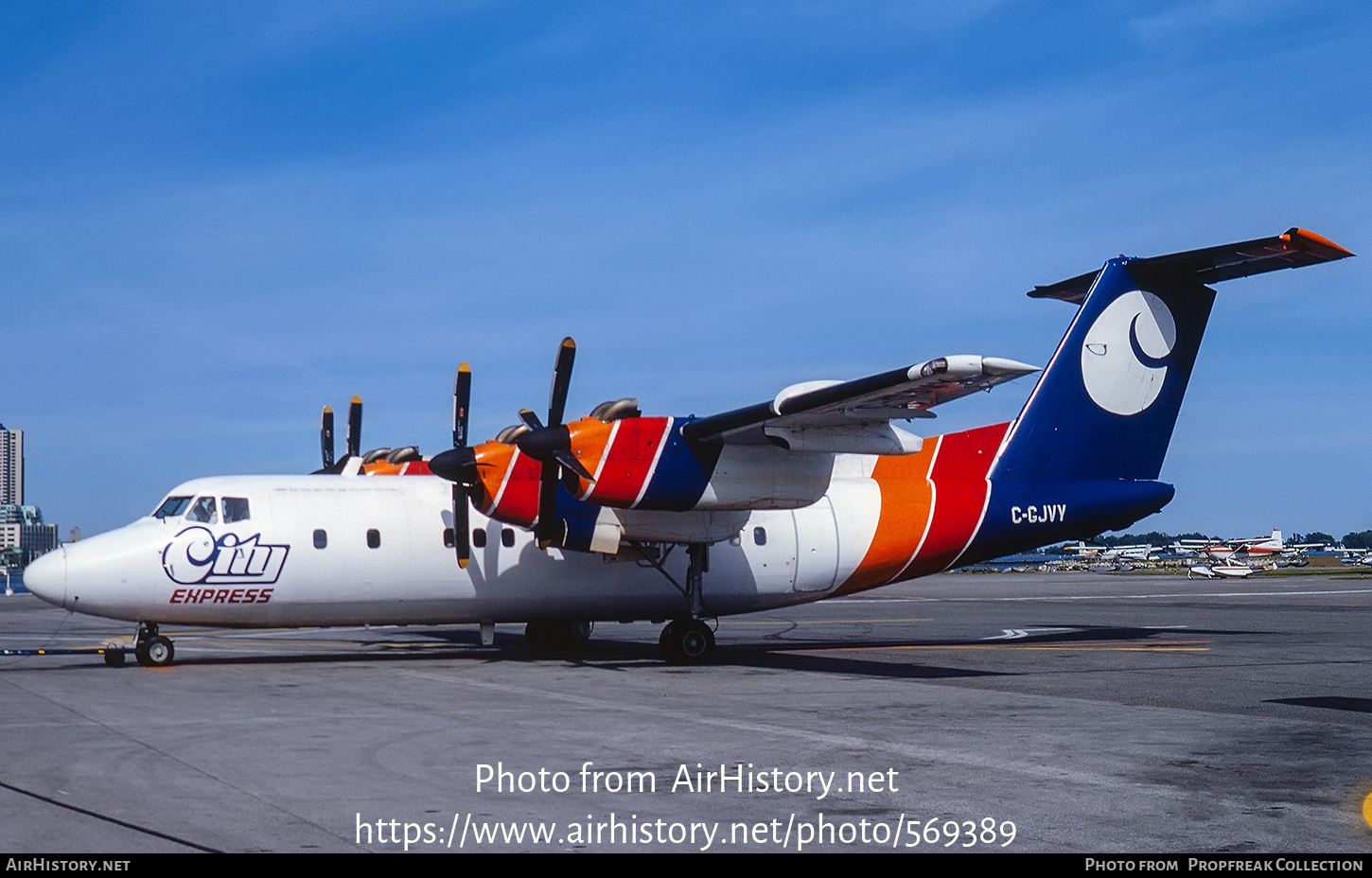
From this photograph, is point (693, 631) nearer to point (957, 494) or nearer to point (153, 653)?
point (957, 494)

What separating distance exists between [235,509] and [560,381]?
16.9 ft

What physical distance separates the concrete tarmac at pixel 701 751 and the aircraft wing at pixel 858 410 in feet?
10.4

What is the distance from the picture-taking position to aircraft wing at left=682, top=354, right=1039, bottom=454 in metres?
14.1

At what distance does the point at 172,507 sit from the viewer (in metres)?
18.1

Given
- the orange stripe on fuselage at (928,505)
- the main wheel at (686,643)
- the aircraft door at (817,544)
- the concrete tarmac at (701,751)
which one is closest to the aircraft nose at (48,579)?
the concrete tarmac at (701,751)

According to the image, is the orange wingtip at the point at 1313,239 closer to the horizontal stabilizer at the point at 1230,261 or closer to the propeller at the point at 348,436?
the horizontal stabilizer at the point at 1230,261

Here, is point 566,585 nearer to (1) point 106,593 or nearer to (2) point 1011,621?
(1) point 106,593

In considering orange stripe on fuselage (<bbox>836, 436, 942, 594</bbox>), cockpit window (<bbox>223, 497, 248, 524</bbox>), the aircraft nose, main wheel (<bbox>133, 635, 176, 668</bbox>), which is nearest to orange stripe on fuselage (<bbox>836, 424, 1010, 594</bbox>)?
orange stripe on fuselage (<bbox>836, 436, 942, 594</bbox>)

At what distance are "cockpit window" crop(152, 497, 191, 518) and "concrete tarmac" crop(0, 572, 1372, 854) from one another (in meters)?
2.23

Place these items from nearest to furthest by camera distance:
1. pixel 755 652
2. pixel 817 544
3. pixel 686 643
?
pixel 686 643 → pixel 817 544 → pixel 755 652

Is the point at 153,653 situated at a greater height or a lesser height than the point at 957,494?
lesser

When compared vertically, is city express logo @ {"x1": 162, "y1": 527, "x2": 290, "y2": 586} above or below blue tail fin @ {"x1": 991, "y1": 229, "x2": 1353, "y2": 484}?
below

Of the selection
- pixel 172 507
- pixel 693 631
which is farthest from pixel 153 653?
pixel 693 631

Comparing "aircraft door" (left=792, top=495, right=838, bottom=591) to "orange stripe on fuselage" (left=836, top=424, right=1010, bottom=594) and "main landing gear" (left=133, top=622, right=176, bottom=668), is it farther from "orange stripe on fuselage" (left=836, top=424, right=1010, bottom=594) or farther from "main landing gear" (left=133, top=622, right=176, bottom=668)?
"main landing gear" (left=133, top=622, right=176, bottom=668)
